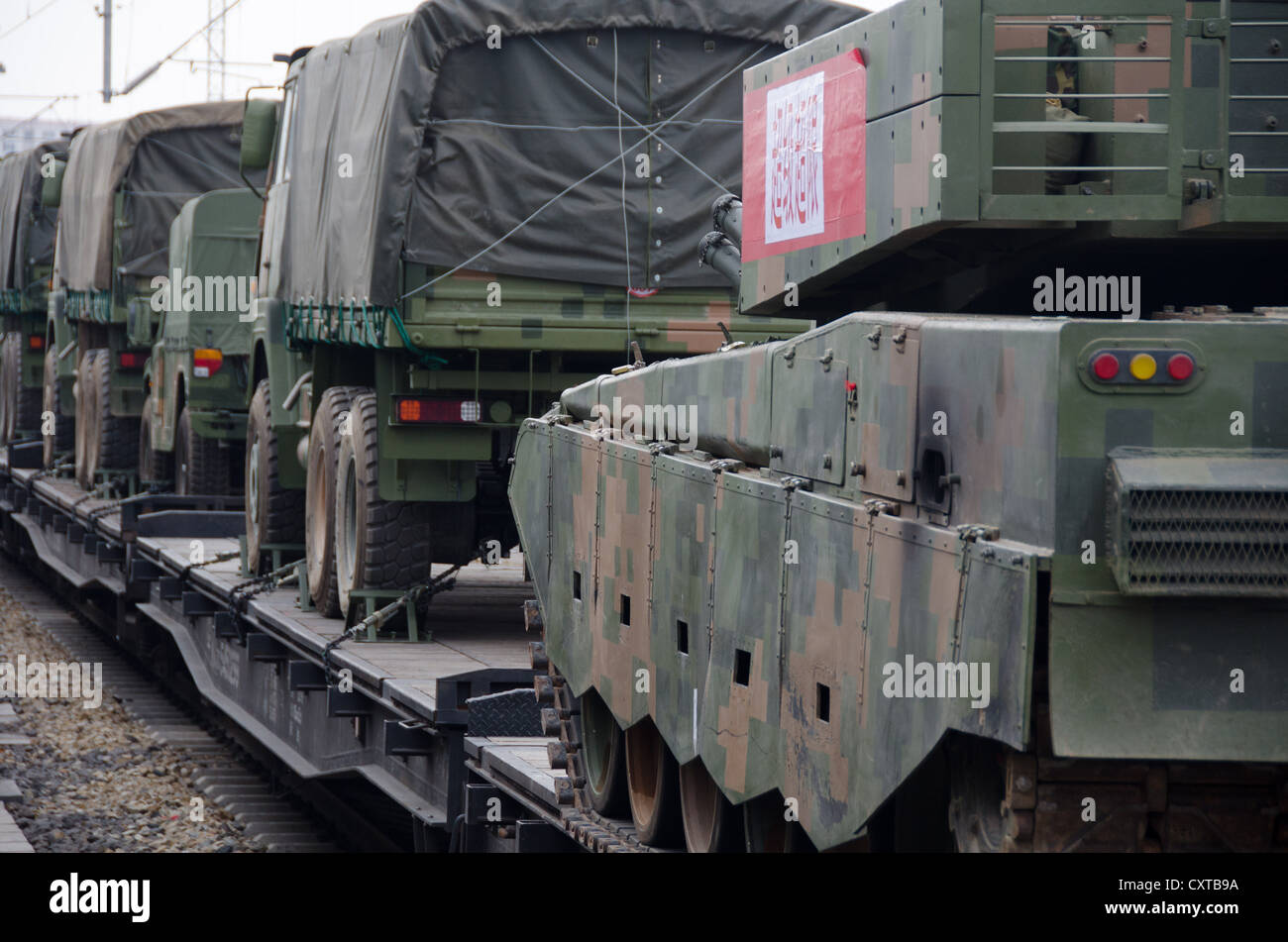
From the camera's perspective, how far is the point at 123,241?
2222 cm

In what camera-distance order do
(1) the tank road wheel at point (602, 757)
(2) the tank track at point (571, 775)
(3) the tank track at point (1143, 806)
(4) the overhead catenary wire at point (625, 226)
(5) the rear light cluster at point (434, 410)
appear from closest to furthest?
1. (3) the tank track at point (1143, 806)
2. (2) the tank track at point (571, 775)
3. (1) the tank road wheel at point (602, 757)
4. (4) the overhead catenary wire at point (625, 226)
5. (5) the rear light cluster at point (434, 410)

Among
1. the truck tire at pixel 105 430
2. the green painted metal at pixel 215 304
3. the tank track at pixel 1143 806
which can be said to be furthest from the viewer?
the truck tire at pixel 105 430

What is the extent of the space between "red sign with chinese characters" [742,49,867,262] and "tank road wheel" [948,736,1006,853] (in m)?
2.22

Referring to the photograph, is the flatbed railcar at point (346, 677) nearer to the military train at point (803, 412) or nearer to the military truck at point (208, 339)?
the military train at point (803, 412)

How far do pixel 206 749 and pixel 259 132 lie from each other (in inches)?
171

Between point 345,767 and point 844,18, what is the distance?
15.1 feet

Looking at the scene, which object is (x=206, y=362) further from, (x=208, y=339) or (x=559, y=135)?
(x=559, y=135)

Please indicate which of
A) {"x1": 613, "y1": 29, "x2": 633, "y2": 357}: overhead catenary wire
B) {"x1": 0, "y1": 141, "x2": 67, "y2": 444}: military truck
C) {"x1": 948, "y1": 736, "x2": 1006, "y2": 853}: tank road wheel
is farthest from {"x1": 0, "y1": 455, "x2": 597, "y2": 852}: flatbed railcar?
{"x1": 0, "y1": 141, "x2": 67, "y2": 444}: military truck

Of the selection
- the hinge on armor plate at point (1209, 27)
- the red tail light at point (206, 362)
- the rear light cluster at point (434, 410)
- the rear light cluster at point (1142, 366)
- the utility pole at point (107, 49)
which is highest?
the utility pole at point (107, 49)

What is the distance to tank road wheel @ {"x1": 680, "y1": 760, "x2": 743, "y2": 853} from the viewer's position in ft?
23.1

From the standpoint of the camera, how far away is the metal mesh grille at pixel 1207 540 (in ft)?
14.8

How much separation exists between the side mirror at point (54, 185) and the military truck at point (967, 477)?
19615 mm

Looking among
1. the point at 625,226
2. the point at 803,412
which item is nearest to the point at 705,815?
the point at 803,412

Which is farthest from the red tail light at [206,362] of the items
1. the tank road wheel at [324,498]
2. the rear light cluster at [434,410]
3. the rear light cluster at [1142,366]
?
the rear light cluster at [1142,366]
